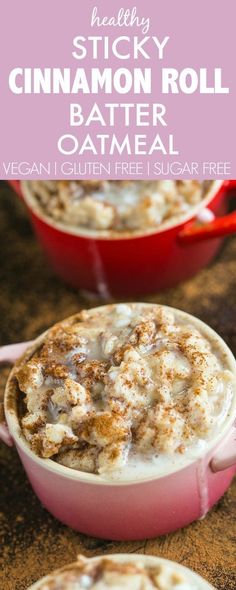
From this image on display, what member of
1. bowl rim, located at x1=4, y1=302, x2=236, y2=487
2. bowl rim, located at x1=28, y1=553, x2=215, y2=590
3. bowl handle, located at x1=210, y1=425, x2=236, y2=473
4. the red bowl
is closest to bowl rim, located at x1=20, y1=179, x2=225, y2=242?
the red bowl

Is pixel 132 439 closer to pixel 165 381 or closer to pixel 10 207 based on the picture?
pixel 165 381

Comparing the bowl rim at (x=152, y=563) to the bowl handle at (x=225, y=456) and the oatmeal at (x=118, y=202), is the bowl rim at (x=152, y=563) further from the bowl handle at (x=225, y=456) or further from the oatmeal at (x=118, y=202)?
the oatmeal at (x=118, y=202)

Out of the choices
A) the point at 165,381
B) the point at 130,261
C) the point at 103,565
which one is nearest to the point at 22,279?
the point at 130,261

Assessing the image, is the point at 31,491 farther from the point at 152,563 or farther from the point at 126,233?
the point at 126,233

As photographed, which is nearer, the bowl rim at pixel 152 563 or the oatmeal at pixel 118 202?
the bowl rim at pixel 152 563

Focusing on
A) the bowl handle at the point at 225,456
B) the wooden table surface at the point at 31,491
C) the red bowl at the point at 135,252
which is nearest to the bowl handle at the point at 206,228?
the red bowl at the point at 135,252

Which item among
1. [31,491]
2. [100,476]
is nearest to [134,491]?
[100,476]
